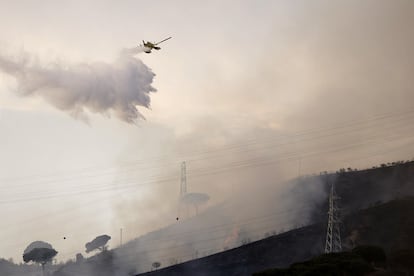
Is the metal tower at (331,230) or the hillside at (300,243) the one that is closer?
the metal tower at (331,230)

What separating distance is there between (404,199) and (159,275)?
91.6 metres

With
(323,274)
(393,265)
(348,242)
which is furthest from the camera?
(348,242)

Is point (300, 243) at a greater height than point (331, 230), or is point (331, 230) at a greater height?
point (300, 243)

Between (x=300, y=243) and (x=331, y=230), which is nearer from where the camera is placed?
(x=331, y=230)

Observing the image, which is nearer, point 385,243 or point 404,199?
point 385,243

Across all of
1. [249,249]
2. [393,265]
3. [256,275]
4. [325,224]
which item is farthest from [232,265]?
[256,275]

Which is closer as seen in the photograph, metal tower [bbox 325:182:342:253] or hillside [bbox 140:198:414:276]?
metal tower [bbox 325:182:342:253]

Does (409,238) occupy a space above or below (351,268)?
above

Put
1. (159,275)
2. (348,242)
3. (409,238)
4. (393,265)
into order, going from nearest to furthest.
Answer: (393,265)
(409,238)
(348,242)
(159,275)

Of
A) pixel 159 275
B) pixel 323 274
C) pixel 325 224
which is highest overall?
pixel 325 224

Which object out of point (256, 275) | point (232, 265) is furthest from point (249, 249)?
point (256, 275)

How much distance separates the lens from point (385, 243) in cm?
15450

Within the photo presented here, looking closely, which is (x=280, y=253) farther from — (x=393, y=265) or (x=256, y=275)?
(x=256, y=275)

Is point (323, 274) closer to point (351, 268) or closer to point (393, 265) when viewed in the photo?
point (351, 268)
